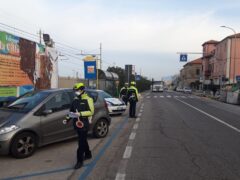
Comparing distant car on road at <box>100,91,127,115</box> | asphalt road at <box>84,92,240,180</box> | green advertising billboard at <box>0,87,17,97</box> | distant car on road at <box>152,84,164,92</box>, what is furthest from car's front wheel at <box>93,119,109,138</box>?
distant car on road at <box>152,84,164,92</box>

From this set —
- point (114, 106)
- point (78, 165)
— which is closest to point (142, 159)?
point (78, 165)

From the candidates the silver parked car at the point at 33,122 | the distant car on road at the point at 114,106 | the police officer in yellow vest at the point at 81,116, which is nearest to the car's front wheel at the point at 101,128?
the silver parked car at the point at 33,122

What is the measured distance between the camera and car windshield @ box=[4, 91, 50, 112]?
7.66 m

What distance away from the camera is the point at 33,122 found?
23.8 ft

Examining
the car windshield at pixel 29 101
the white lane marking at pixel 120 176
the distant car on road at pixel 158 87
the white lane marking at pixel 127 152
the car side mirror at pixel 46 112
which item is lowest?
the distant car on road at pixel 158 87

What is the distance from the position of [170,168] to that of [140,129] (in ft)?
16.8

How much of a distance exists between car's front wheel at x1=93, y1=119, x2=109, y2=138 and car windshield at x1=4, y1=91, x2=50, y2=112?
1.97 metres

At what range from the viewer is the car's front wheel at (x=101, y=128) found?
932cm

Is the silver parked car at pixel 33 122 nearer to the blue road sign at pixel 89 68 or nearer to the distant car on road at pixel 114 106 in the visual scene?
the distant car on road at pixel 114 106

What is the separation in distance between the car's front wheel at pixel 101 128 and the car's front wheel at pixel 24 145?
2.38m

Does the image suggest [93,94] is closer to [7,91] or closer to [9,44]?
[7,91]

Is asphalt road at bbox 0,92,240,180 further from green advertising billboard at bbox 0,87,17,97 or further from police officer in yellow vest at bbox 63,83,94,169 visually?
green advertising billboard at bbox 0,87,17,97

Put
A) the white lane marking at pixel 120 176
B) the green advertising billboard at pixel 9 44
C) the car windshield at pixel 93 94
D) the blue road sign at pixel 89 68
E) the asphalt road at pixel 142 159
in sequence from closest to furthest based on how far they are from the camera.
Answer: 1. the white lane marking at pixel 120 176
2. the asphalt road at pixel 142 159
3. the car windshield at pixel 93 94
4. the green advertising billboard at pixel 9 44
5. the blue road sign at pixel 89 68

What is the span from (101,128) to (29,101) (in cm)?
248
